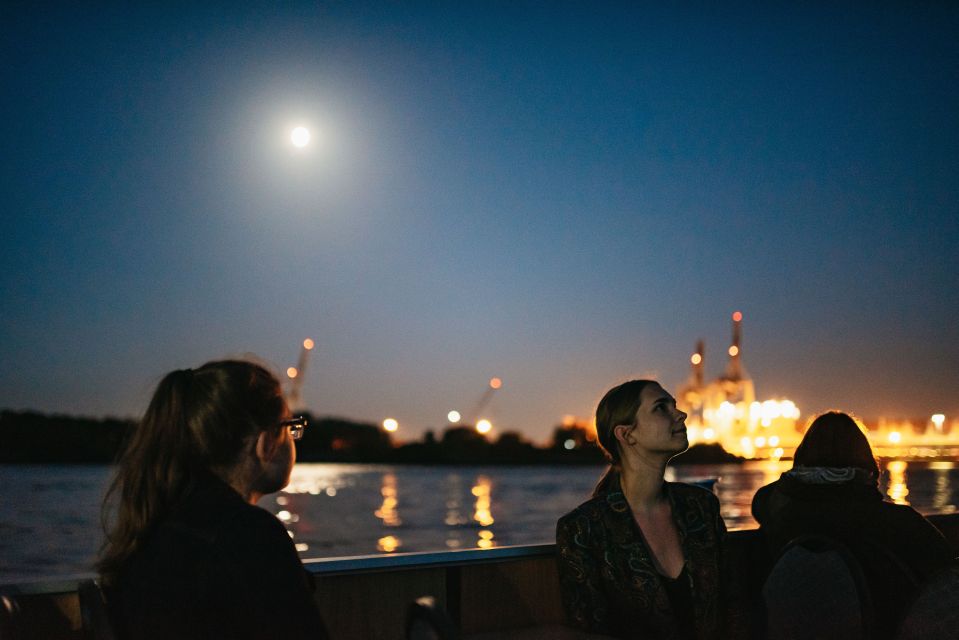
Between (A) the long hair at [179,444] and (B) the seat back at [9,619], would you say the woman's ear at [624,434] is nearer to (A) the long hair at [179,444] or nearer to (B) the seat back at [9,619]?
(A) the long hair at [179,444]

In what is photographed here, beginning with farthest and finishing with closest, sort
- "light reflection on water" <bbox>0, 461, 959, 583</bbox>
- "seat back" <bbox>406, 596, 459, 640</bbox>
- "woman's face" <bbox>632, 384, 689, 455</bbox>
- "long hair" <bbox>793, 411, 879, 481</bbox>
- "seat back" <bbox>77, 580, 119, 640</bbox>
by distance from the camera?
"light reflection on water" <bbox>0, 461, 959, 583</bbox> < "long hair" <bbox>793, 411, 879, 481</bbox> < "woman's face" <bbox>632, 384, 689, 455</bbox> < "seat back" <bbox>77, 580, 119, 640</bbox> < "seat back" <bbox>406, 596, 459, 640</bbox>

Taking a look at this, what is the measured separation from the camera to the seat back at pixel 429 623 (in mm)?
1269

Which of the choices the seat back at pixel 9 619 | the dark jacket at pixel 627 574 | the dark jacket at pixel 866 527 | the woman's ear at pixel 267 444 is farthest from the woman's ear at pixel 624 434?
the seat back at pixel 9 619

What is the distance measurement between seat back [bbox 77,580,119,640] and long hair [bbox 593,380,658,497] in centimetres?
145

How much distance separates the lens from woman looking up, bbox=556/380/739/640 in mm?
2541

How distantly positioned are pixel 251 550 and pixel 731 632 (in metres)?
1.58

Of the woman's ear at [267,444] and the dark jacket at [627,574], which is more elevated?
the woman's ear at [267,444]

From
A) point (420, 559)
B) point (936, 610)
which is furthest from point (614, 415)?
point (936, 610)

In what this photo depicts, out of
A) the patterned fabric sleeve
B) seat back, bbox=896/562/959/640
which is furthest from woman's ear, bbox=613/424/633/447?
seat back, bbox=896/562/959/640

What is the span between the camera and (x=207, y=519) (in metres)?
1.54

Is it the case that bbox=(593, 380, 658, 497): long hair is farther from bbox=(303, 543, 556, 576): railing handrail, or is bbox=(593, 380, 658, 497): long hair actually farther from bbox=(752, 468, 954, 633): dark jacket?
bbox=(752, 468, 954, 633): dark jacket

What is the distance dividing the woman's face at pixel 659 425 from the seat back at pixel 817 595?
42 cm

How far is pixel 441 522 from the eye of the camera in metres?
43.0

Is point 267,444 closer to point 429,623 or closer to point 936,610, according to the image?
point 429,623
